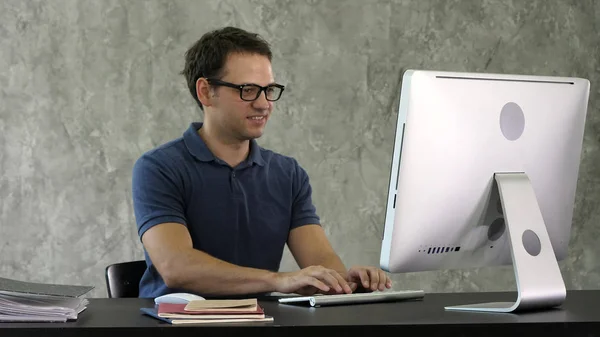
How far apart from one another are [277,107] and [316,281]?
1962mm

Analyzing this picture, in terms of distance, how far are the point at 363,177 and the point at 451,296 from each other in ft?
6.07

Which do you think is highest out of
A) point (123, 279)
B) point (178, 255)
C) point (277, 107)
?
point (277, 107)

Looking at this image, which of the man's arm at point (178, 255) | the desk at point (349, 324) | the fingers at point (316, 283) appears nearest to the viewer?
the desk at point (349, 324)

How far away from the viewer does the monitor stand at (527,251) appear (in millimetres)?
1782

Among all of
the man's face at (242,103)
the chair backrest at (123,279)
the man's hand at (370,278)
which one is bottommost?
the chair backrest at (123,279)

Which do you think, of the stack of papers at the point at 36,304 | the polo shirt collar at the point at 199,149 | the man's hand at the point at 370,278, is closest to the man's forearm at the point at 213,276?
the man's hand at the point at 370,278

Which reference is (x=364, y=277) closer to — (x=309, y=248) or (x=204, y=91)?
(x=309, y=248)

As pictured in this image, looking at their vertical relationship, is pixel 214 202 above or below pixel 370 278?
above

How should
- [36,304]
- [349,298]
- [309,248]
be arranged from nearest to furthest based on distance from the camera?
[36,304] < [349,298] < [309,248]

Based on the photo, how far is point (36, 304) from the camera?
164cm

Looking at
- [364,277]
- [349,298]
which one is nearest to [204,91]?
[364,277]

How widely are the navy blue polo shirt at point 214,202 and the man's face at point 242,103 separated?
0.30 feet

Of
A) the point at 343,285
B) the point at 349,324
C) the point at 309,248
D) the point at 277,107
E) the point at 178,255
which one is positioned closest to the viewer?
the point at 349,324

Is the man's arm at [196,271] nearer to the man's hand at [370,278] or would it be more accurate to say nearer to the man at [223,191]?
the man at [223,191]
